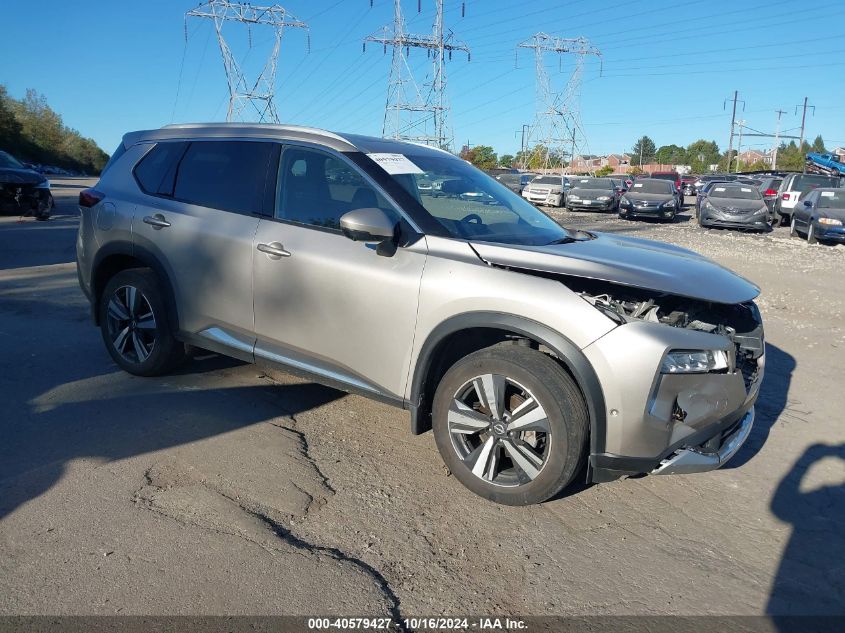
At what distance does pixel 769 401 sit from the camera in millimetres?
5230

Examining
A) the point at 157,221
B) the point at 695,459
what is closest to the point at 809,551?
the point at 695,459

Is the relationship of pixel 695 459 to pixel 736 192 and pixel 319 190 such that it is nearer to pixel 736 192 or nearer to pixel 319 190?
pixel 319 190

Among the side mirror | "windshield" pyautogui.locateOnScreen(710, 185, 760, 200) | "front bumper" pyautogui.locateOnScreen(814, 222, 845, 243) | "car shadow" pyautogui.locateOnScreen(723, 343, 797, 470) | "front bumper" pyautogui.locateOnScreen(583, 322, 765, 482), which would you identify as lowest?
"car shadow" pyautogui.locateOnScreen(723, 343, 797, 470)

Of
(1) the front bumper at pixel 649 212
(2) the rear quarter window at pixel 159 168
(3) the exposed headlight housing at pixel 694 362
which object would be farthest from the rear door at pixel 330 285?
(1) the front bumper at pixel 649 212

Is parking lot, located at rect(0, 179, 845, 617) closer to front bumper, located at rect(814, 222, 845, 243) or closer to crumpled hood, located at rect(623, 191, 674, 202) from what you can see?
front bumper, located at rect(814, 222, 845, 243)

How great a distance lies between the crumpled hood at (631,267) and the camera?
3.30 m

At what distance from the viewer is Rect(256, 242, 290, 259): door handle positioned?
13.2 feet

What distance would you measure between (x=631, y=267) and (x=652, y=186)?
2249 cm

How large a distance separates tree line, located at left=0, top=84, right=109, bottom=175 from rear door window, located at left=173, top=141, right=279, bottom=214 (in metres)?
61.0

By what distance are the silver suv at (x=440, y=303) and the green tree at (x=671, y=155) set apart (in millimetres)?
123595

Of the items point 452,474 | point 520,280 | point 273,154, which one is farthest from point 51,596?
point 273,154

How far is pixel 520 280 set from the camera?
11.0ft

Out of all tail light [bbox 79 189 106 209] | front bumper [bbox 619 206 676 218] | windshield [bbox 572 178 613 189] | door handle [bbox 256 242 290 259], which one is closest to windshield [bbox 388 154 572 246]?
door handle [bbox 256 242 290 259]

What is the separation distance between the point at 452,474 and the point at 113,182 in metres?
3.42
